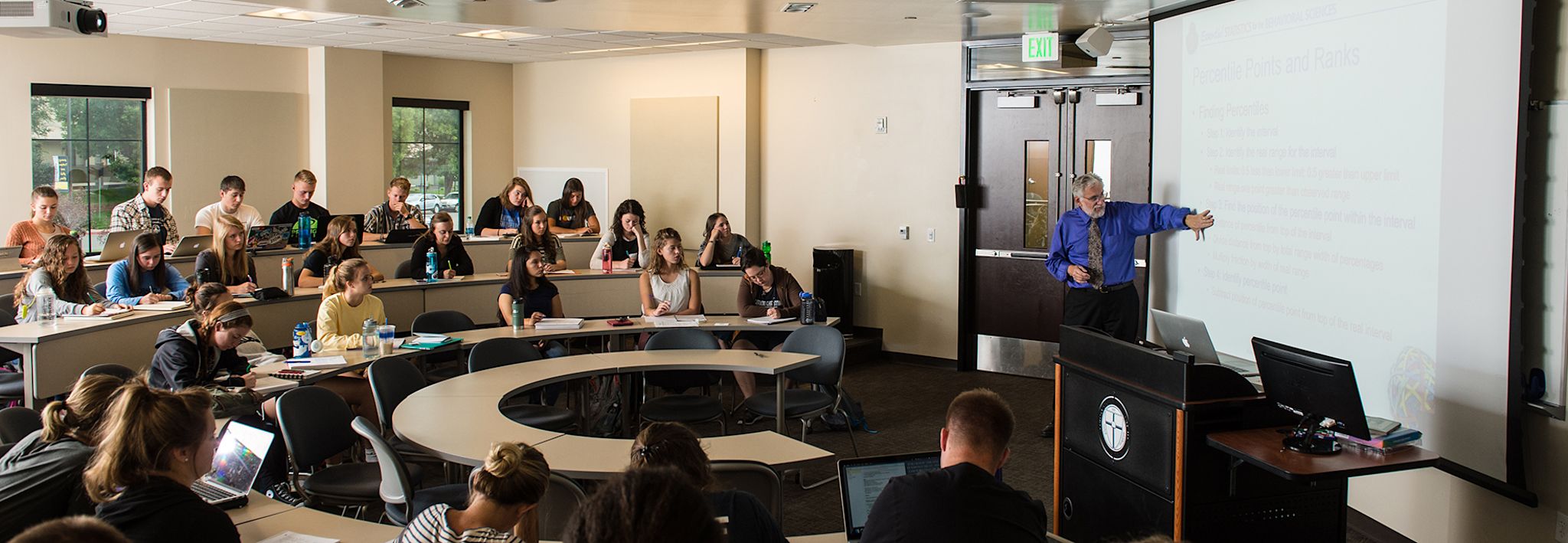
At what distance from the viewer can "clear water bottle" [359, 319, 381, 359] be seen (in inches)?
247

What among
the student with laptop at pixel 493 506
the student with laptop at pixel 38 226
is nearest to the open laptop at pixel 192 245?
the student with laptop at pixel 38 226

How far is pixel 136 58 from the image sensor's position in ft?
33.2

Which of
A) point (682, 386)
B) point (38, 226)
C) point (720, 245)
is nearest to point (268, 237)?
point (38, 226)

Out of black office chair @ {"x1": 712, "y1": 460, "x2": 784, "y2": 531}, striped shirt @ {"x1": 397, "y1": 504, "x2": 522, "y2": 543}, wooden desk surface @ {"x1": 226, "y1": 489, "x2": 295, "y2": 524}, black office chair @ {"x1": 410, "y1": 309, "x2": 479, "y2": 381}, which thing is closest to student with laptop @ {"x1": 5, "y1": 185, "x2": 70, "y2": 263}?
black office chair @ {"x1": 410, "y1": 309, "x2": 479, "y2": 381}

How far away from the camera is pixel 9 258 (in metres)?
7.67

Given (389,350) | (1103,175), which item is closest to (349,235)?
(389,350)

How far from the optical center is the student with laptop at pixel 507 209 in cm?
1036

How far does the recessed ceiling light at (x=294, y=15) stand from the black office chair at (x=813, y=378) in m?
4.63

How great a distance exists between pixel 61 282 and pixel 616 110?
579 centimetres

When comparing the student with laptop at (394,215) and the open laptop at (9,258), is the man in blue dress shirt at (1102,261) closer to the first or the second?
the student with laptop at (394,215)

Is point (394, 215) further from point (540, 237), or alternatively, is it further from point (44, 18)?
point (44, 18)

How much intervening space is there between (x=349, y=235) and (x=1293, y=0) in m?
6.48

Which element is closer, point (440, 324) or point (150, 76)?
point (440, 324)

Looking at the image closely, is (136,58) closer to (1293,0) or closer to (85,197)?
(85,197)
